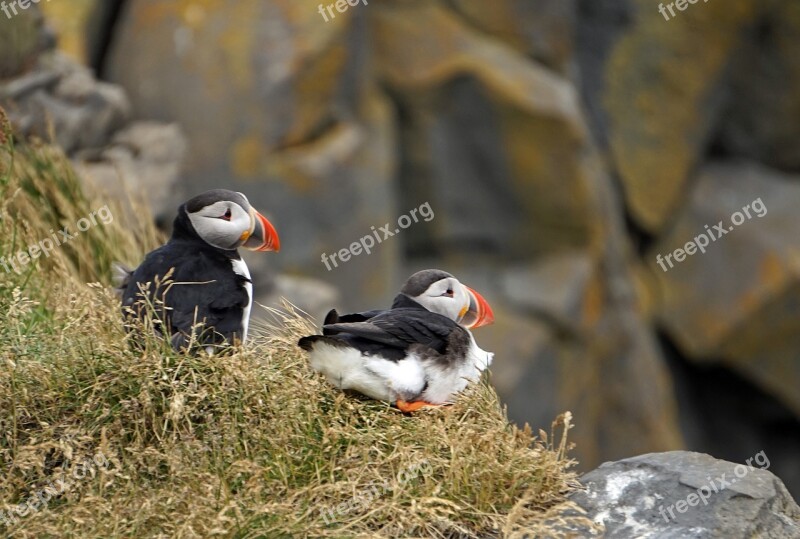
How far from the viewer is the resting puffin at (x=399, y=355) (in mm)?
3902

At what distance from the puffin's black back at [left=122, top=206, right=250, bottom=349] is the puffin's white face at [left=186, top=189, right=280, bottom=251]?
4 centimetres

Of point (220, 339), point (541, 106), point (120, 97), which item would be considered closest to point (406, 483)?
point (220, 339)

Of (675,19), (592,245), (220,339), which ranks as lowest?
(592,245)

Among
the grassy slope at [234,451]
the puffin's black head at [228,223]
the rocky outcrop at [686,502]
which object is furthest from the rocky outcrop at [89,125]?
the rocky outcrop at [686,502]

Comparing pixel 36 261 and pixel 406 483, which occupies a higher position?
pixel 36 261

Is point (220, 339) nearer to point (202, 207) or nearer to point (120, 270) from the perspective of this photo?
point (202, 207)

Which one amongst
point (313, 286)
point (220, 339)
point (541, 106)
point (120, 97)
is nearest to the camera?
point (220, 339)

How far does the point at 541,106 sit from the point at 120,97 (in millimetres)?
4016

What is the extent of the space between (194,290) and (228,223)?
1.21ft

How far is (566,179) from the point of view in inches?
445

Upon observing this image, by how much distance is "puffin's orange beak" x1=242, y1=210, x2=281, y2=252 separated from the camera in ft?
15.1

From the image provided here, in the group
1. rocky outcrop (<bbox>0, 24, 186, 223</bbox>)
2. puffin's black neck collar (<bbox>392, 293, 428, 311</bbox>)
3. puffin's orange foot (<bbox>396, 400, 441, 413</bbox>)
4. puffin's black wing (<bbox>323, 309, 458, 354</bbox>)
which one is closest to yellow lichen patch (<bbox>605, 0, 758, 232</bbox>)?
rocky outcrop (<bbox>0, 24, 186, 223</bbox>)

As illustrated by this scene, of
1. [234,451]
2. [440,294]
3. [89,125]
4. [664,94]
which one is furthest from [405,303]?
[664,94]

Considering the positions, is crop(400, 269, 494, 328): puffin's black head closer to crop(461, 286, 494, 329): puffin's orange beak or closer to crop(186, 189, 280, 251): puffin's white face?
crop(461, 286, 494, 329): puffin's orange beak
